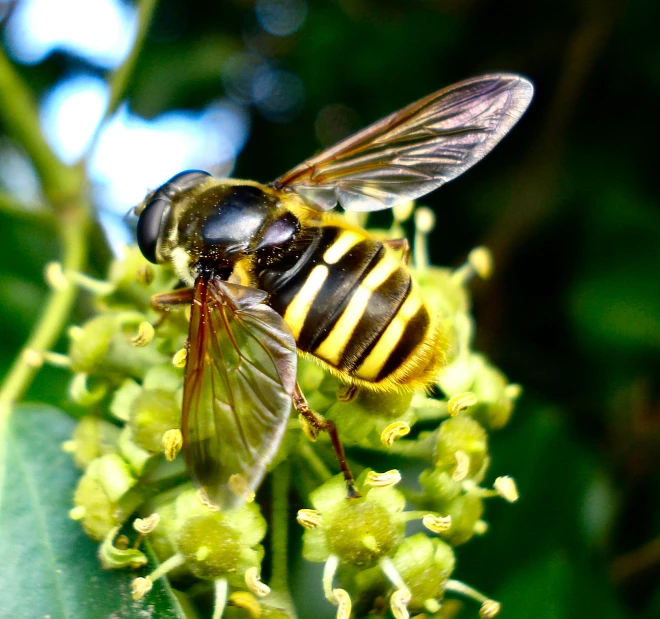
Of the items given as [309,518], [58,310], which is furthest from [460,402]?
[58,310]

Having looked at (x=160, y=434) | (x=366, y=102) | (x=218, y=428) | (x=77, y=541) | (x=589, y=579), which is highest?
(x=366, y=102)

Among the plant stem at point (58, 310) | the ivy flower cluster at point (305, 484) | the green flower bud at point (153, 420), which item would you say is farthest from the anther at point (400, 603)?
the plant stem at point (58, 310)

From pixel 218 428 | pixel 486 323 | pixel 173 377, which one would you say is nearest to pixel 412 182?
pixel 173 377

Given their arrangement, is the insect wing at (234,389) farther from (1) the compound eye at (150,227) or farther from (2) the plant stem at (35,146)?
(2) the plant stem at (35,146)

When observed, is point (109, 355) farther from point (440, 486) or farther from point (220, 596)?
point (440, 486)

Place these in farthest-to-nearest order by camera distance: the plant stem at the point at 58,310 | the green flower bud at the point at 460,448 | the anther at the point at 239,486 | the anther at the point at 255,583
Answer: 1. the plant stem at the point at 58,310
2. the green flower bud at the point at 460,448
3. the anther at the point at 255,583
4. the anther at the point at 239,486

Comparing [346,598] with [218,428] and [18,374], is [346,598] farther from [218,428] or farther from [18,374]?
[18,374]
